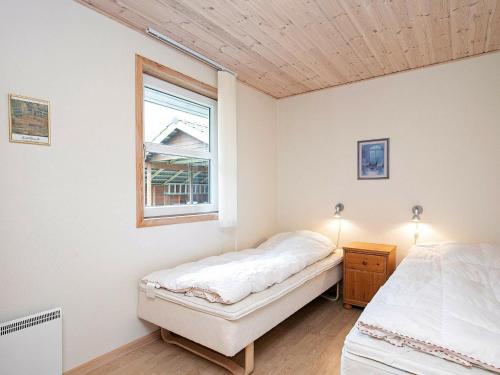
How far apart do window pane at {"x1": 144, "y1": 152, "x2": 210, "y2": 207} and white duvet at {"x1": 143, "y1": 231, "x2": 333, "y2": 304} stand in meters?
0.60

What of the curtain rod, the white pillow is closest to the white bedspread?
the white pillow

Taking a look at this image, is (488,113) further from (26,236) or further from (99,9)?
(26,236)

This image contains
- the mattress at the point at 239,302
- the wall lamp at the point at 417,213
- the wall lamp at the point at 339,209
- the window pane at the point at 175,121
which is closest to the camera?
the mattress at the point at 239,302

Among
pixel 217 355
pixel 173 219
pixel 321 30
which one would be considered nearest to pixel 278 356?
pixel 217 355

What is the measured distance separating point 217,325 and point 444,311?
1179mm

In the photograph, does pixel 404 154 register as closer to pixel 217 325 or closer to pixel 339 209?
pixel 339 209

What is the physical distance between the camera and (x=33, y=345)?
1604 millimetres

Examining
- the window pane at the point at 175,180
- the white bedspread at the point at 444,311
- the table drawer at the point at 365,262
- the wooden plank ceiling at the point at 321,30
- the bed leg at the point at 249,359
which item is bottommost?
the bed leg at the point at 249,359

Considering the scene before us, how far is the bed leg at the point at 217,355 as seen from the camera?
1.87 m

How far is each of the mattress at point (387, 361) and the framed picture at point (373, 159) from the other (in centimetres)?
217

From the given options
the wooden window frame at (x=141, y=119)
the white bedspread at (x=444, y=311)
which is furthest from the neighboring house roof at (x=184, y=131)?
the white bedspread at (x=444, y=311)

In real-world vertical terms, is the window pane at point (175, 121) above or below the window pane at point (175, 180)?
above

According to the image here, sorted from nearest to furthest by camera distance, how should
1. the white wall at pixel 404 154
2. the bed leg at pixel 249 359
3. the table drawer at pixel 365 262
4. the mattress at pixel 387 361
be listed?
1. the mattress at pixel 387 361
2. the bed leg at pixel 249 359
3. the white wall at pixel 404 154
4. the table drawer at pixel 365 262

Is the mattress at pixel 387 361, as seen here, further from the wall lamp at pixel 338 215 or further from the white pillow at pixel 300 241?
the wall lamp at pixel 338 215
